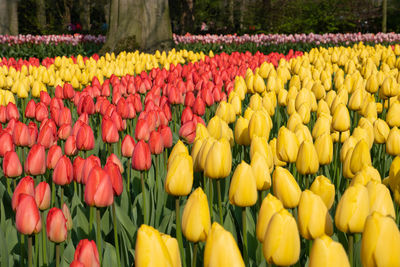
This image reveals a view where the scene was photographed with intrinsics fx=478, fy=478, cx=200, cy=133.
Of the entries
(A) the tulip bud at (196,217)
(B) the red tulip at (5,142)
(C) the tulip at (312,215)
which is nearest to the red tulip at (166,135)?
(B) the red tulip at (5,142)

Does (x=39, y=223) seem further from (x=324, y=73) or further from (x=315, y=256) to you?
(x=324, y=73)

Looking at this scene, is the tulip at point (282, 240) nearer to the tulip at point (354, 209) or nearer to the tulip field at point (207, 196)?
the tulip field at point (207, 196)

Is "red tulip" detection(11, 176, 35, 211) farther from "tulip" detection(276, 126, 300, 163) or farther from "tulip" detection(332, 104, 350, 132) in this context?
"tulip" detection(332, 104, 350, 132)

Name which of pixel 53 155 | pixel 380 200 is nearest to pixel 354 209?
pixel 380 200

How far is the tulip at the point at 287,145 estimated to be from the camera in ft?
7.51

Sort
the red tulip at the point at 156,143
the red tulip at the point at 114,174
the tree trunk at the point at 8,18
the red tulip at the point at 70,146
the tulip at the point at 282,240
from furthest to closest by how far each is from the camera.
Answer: the tree trunk at the point at 8,18, the red tulip at the point at 70,146, the red tulip at the point at 156,143, the red tulip at the point at 114,174, the tulip at the point at 282,240

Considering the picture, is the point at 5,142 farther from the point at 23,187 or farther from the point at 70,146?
the point at 23,187

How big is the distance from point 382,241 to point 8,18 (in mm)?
22084

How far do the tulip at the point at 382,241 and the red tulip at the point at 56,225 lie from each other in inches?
40.0

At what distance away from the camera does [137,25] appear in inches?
448

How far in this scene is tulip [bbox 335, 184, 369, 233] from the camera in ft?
4.75

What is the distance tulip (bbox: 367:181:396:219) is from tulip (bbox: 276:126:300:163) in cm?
74

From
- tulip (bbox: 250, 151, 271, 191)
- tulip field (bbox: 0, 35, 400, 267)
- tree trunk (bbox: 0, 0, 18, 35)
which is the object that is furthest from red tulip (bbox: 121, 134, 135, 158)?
tree trunk (bbox: 0, 0, 18, 35)

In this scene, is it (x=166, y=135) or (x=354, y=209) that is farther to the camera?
(x=166, y=135)
